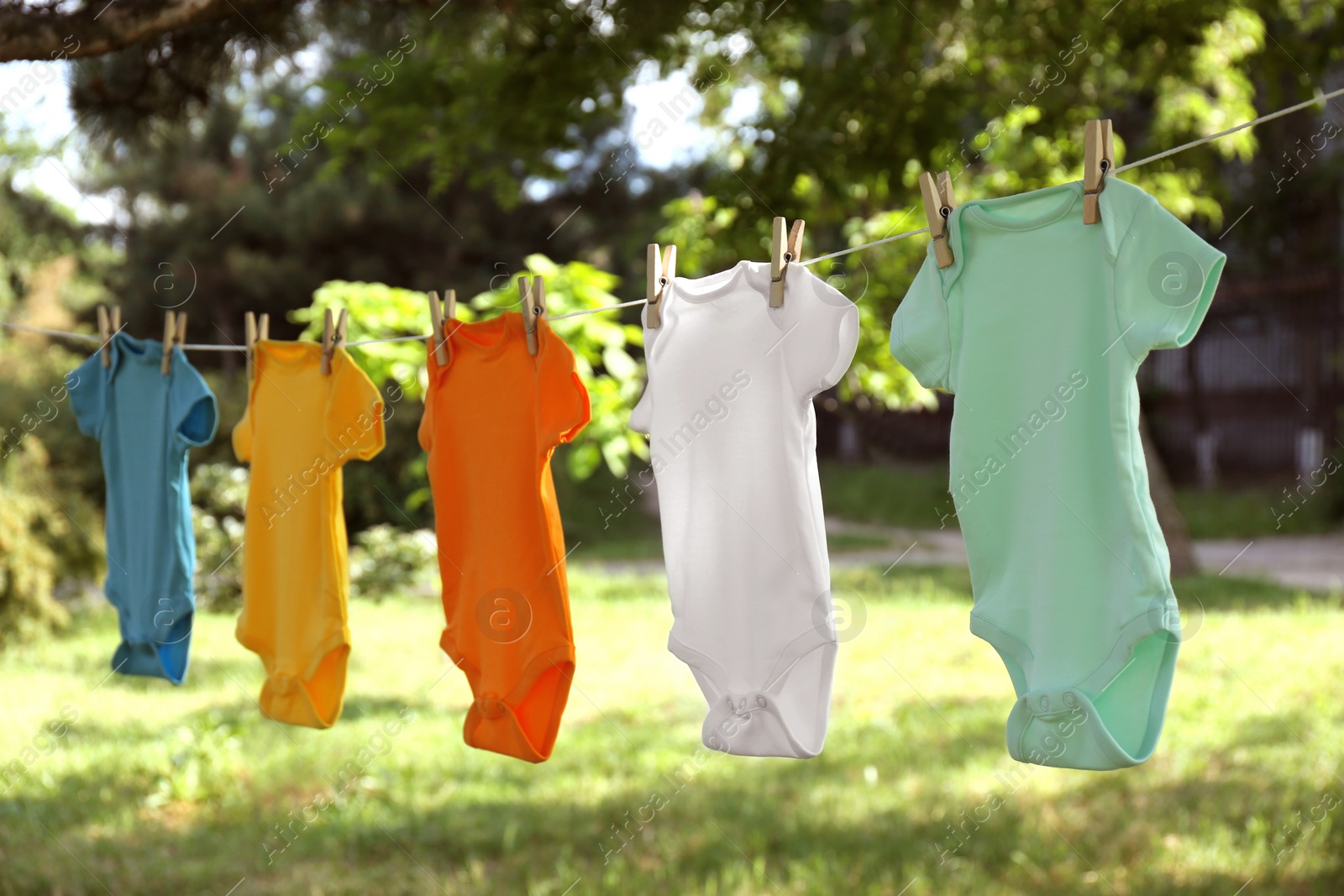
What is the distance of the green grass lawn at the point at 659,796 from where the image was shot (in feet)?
10.9

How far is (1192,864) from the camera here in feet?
10.9

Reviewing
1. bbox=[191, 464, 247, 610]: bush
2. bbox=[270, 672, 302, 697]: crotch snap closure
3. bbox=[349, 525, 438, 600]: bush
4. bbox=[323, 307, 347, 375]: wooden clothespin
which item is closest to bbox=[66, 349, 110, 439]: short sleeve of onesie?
bbox=[323, 307, 347, 375]: wooden clothespin

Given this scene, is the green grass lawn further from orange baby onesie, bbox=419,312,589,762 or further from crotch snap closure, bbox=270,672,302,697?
orange baby onesie, bbox=419,312,589,762

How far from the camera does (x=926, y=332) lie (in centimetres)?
162

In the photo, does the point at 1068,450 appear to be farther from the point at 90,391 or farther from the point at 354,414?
the point at 90,391

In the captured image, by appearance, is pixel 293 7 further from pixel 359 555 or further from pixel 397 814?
pixel 359 555

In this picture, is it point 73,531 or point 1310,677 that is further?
point 73,531

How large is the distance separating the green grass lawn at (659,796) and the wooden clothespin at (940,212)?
2335 millimetres

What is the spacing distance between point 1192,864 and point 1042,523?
244cm

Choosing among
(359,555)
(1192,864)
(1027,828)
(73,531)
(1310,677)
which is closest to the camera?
(1192,864)

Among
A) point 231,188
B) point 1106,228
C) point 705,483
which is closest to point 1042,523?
point 1106,228

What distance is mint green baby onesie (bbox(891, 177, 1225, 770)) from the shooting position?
1434 mm
